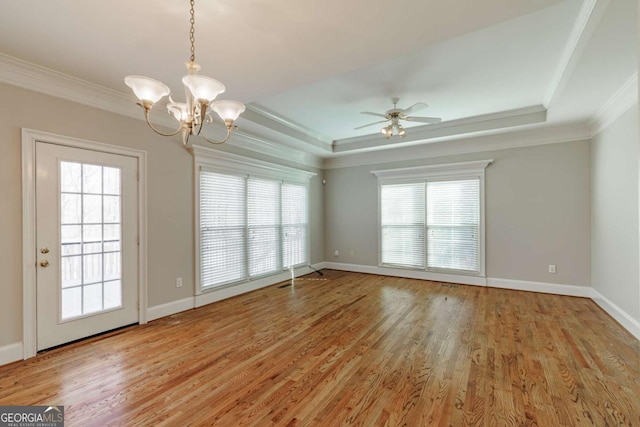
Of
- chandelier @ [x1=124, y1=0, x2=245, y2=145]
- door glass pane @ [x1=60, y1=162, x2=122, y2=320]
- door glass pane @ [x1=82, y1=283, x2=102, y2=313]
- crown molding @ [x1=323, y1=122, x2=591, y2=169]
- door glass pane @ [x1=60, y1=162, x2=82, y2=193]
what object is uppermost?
crown molding @ [x1=323, y1=122, x2=591, y2=169]

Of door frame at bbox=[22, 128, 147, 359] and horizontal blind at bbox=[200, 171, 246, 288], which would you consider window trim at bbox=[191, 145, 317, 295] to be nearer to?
horizontal blind at bbox=[200, 171, 246, 288]

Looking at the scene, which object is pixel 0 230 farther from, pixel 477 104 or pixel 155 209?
pixel 477 104

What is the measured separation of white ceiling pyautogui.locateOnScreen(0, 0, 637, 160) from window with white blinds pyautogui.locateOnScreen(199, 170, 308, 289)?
5.39 ft

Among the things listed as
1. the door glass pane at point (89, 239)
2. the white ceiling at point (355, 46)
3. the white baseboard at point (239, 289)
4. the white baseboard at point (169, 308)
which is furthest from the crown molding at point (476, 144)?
the door glass pane at point (89, 239)

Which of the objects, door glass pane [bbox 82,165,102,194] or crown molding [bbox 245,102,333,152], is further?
crown molding [bbox 245,102,333,152]

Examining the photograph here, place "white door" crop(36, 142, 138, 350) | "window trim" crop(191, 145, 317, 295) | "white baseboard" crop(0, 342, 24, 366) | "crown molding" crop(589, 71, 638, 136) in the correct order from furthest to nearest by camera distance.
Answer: "window trim" crop(191, 145, 317, 295) → "crown molding" crop(589, 71, 638, 136) → "white door" crop(36, 142, 138, 350) → "white baseboard" crop(0, 342, 24, 366)

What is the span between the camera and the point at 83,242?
306 cm

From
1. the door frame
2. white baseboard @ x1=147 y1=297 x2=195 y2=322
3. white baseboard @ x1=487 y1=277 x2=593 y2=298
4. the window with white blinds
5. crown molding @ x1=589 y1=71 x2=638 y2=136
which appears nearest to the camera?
the door frame

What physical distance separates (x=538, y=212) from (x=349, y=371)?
14.5ft

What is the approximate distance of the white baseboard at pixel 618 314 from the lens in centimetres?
306

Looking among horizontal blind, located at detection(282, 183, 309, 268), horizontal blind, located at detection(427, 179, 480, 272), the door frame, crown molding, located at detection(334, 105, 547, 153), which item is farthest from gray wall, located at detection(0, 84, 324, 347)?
horizontal blind, located at detection(427, 179, 480, 272)

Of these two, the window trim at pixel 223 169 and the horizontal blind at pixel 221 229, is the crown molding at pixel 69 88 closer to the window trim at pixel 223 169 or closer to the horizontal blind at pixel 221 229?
the window trim at pixel 223 169

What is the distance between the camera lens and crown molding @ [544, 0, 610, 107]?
6.63 feet

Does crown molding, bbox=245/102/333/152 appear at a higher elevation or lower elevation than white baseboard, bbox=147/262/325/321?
higher
